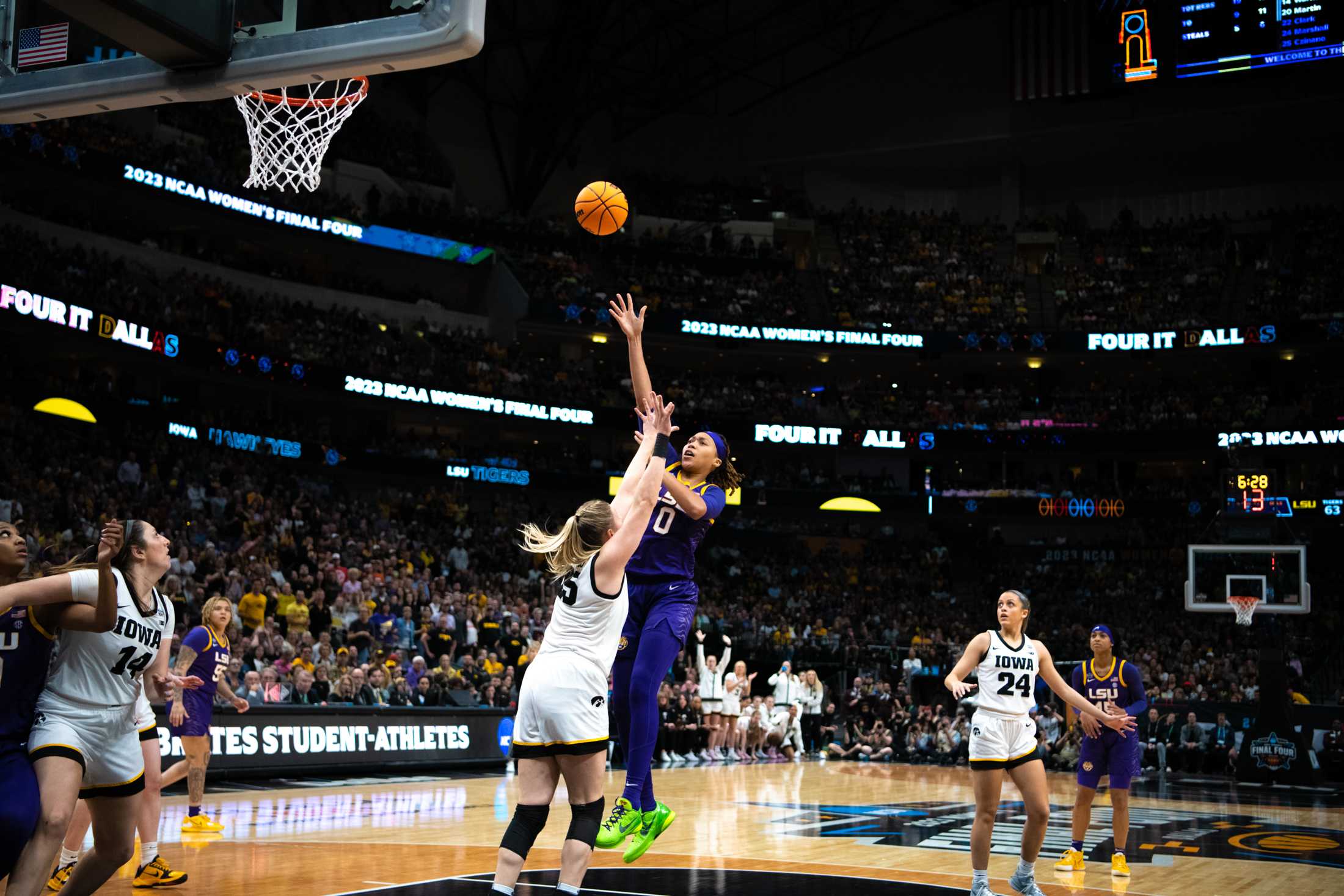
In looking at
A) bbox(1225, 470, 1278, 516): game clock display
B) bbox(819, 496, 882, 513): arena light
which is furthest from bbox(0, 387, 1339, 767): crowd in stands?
bbox(1225, 470, 1278, 516): game clock display

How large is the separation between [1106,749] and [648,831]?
5901mm

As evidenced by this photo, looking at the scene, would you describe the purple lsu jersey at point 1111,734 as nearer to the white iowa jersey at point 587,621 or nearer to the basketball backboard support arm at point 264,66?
the white iowa jersey at point 587,621

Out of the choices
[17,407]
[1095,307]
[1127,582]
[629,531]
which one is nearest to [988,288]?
[1095,307]

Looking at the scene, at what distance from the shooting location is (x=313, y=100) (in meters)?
11.7

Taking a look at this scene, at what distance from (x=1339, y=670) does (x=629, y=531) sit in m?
33.7

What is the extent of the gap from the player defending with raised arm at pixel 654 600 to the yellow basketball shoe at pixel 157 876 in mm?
3480

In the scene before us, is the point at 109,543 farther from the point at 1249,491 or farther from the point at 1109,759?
the point at 1249,491

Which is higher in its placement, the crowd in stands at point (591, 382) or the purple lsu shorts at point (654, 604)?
the crowd in stands at point (591, 382)

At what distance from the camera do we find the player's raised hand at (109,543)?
555 cm

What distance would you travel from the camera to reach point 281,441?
3303cm

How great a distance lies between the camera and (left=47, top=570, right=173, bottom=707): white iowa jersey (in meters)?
5.95

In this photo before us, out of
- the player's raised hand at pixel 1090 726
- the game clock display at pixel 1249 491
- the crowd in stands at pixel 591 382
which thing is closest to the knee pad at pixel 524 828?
the player's raised hand at pixel 1090 726

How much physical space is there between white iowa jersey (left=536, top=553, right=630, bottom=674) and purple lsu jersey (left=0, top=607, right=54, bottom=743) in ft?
7.66

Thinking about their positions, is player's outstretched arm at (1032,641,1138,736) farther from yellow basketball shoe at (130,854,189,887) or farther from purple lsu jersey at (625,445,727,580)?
yellow basketball shoe at (130,854,189,887)
